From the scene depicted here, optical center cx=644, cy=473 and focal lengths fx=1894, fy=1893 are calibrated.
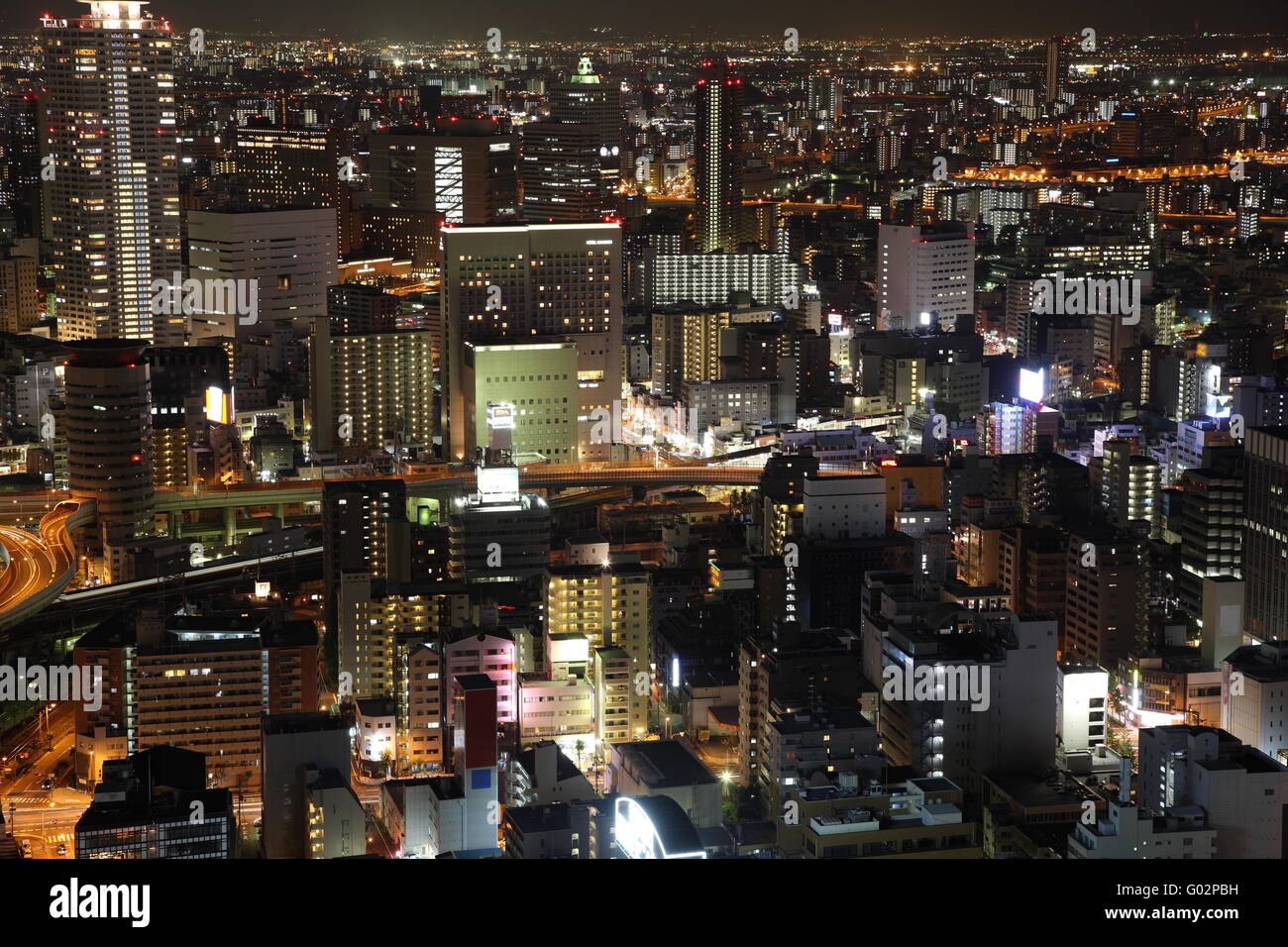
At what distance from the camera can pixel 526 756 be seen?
23.3 feet

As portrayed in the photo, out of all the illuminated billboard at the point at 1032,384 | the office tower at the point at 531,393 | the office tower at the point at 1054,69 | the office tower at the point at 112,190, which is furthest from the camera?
the office tower at the point at 112,190

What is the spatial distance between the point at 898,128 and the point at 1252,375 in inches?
272

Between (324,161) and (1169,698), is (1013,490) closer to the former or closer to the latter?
(1169,698)

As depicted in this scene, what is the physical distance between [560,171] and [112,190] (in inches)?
207

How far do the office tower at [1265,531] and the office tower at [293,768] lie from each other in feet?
15.6

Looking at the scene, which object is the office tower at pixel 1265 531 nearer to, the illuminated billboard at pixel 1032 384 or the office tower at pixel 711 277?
the illuminated billboard at pixel 1032 384

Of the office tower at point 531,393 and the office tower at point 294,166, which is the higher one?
the office tower at point 294,166

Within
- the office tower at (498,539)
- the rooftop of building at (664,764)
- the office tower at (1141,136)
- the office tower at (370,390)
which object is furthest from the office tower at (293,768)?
the office tower at (1141,136)

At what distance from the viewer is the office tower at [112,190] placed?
1619 cm

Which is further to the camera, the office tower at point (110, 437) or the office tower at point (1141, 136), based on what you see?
the office tower at point (1141, 136)

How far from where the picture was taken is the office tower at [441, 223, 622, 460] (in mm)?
15016

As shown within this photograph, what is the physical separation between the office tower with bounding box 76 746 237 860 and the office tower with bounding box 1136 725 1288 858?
10.5 ft

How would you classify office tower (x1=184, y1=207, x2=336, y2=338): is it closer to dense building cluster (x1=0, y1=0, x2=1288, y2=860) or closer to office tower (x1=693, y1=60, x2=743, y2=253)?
dense building cluster (x1=0, y1=0, x2=1288, y2=860)
